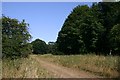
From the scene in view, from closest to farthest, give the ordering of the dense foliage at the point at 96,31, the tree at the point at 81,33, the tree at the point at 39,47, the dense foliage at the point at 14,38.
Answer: the dense foliage at the point at 14,38, the dense foliage at the point at 96,31, the tree at the point at 81,33, the tree at the point at 39,47

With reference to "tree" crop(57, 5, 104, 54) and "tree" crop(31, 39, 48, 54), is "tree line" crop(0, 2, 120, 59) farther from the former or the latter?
"tree" crop(31, 39, 48, 54)

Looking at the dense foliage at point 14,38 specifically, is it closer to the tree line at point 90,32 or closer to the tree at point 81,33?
the tree line at point 90,32

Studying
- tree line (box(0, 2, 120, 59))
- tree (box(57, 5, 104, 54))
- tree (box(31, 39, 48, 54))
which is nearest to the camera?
tree line (box(0, 2, 120, 59))

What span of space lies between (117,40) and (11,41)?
19.3m

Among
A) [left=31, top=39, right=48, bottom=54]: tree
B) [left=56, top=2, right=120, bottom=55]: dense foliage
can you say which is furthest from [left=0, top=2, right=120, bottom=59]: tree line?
[left=31, top=39, right=48, bottom=54]: tree

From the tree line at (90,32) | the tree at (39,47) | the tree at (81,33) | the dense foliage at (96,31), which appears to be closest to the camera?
the tree line at (90,32)

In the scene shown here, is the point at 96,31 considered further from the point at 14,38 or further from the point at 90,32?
the point at 14,38

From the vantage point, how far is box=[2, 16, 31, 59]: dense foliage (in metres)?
18.5

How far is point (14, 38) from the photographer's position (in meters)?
19.4

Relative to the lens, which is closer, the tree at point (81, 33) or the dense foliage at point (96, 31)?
the dense foliage at point (96, 31)

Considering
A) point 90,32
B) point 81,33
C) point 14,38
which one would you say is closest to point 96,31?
point 90,32

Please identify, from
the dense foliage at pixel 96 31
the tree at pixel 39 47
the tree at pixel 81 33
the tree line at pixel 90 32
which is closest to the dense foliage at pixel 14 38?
the tree line at pixel 90 32

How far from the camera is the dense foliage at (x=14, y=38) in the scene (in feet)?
60.7

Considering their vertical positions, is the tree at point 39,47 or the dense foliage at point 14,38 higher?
the tree at point 39,47
